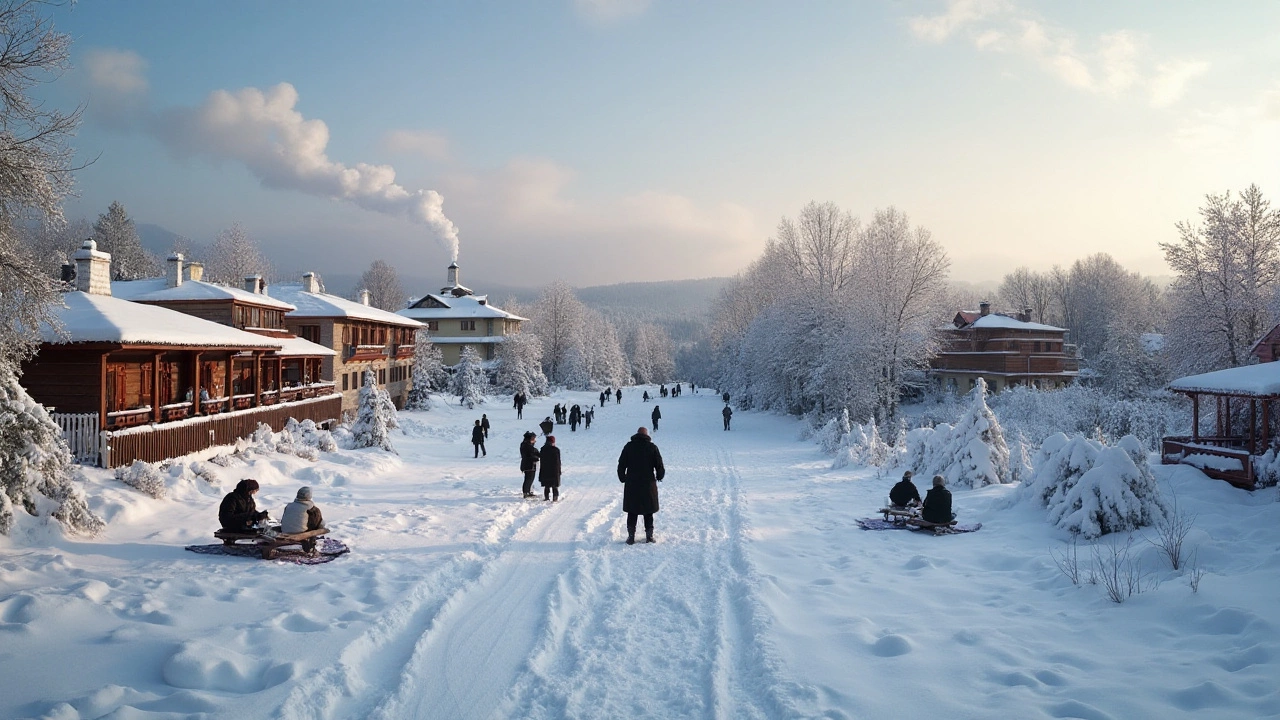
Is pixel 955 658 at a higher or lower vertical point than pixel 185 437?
lower

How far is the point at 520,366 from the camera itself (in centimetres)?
5875

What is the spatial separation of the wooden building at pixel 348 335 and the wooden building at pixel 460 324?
58.4 ft

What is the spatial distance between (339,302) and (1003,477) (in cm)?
3573

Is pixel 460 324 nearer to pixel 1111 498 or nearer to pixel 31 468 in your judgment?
pixel 31 468

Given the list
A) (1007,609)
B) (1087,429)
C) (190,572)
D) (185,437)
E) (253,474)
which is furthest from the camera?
(1087,429)

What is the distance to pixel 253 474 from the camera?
15.2 metres

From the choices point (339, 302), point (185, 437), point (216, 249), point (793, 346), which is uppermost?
point (216, 249)

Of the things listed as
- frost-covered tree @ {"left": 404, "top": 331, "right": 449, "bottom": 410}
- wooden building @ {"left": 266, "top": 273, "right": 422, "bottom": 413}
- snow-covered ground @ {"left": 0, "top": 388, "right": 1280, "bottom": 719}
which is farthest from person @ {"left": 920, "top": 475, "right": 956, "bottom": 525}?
frost-covered tree @ {"left": 404, "top": 331, "right": 449, "bottom": 410}

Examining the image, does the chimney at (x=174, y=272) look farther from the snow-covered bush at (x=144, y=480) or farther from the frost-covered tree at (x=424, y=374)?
the snow-covered bush at (x=144, y=480)

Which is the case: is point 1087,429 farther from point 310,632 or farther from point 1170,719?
point 310,632

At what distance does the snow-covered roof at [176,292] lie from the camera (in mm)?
26844

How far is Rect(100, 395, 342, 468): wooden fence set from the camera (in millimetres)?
13781

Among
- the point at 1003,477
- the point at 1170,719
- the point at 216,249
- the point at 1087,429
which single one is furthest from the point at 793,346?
the point at 216,249

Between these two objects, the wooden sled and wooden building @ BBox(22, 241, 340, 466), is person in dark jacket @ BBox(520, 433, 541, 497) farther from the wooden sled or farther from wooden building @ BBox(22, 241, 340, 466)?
wooden building @ BBox(22, 241, 340, 466)
